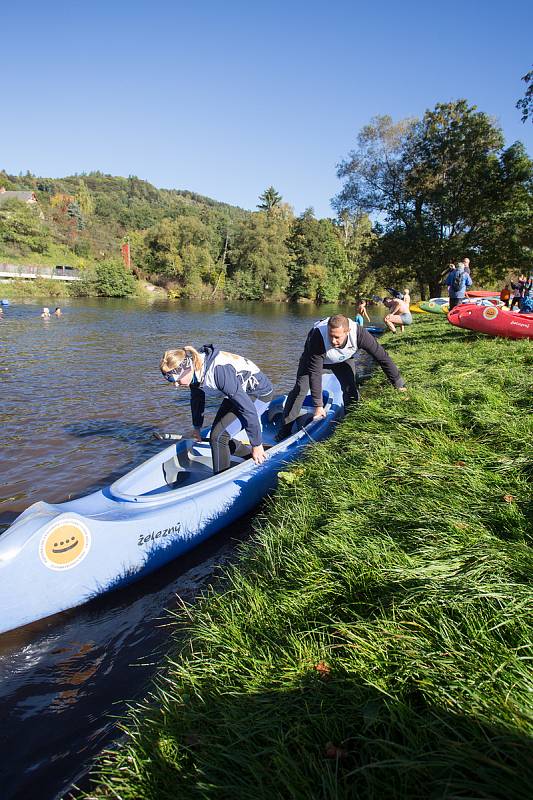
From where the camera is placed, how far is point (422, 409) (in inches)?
203

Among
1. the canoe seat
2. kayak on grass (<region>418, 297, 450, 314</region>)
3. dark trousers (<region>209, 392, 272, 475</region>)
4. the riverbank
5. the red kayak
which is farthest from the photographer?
kayak on grass (<region>418, 297, 450, 314</region>)

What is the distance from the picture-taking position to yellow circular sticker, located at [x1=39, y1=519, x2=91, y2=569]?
11.8 ft

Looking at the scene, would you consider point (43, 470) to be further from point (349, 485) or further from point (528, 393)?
point (528, 393)

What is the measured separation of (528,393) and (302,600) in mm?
4156

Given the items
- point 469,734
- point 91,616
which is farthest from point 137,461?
point 469,734

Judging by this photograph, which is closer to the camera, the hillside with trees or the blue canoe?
the blue canoe

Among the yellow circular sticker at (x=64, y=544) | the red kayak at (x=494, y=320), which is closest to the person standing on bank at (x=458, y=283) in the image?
the red kayak at (x=494, y=320)

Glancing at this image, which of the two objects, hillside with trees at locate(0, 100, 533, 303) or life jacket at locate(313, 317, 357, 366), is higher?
hillside with trees at locate(0, 100, 533, 303)

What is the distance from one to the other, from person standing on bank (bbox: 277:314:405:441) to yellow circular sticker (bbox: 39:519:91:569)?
3.50 metres

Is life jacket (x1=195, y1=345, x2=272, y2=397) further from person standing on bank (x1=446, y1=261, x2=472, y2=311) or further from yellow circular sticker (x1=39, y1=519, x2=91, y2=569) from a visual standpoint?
person standing on bank (x1=446, y1=261, x2=472, y2=311)

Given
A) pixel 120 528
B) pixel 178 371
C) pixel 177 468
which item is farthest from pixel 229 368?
pixel 120 528

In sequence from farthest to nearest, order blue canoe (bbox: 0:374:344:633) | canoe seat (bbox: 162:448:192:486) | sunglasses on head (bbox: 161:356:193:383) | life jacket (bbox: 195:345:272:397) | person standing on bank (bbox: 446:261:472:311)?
1. person standing on bank (bbox: 446:261:472:311)
2. canoe seat (bbox: 162:448:192:486)
3. life jacket (bbox: 195:345:272:397)
4. sunglasses on head (bbox: 161:356:193:383)
5. blue canoe (bbox: 0:374:344:633)

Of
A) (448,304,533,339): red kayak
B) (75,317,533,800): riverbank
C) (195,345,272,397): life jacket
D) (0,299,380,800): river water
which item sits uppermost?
(448,304,533,339): red kayak

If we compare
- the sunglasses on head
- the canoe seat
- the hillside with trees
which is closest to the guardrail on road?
the hillside with trees
